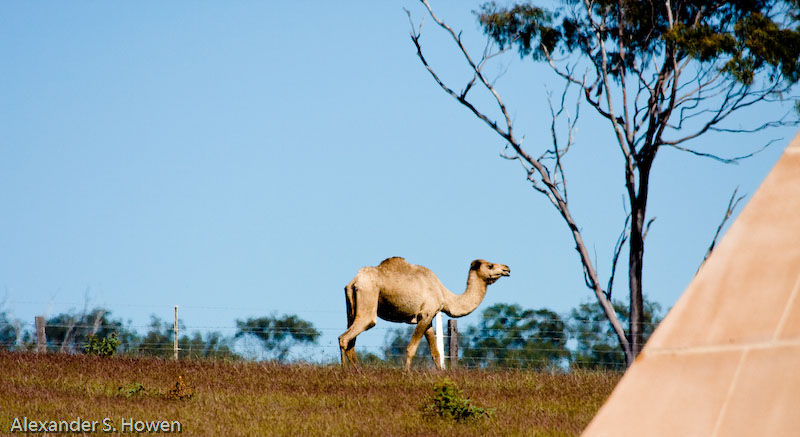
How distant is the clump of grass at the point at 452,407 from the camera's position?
912 cm

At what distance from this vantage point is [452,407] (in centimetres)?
914

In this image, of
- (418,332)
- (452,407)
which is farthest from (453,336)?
(452,407)

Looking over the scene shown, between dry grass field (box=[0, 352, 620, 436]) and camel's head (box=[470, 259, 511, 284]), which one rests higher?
camel's head (box=[470, 259, 511, 284])

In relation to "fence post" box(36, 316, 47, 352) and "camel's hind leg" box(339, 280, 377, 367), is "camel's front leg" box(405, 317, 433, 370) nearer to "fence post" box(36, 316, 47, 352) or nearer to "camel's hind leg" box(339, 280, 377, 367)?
"camel's hind leg" box(339, 280, 377, 367)

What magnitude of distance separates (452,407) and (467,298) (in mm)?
6537

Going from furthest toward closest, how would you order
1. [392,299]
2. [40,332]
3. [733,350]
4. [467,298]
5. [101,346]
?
[40,332] < [467,298] < [101,346] < [392,299] < [733,350]

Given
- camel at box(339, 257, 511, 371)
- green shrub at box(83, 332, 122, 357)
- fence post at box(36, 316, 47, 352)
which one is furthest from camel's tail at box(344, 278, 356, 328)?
fence post at box(36, 316, 47, 352)

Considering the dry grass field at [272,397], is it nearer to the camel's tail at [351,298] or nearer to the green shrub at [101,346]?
Result: the green shrub at [101,346]

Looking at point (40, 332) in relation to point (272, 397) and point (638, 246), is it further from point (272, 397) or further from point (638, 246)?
point (638, 246)

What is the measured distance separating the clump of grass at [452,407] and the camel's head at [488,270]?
6539 millimetres

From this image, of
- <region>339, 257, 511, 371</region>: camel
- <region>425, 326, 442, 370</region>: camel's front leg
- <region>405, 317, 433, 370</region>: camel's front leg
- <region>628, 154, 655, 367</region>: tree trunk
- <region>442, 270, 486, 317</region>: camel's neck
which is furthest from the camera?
<region>628, 154, 655, 367</region>: tree trunk

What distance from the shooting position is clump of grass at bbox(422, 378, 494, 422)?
9125 mm

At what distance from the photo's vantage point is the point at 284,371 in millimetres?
12609

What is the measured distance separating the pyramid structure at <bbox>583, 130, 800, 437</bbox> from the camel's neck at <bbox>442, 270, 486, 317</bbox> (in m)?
12.3
